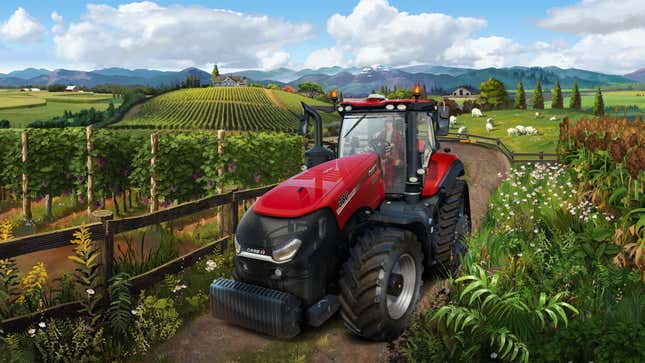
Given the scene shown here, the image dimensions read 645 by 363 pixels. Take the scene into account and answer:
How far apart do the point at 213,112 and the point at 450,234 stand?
65.7 m

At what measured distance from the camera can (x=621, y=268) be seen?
17.7ft

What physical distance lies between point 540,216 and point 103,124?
6070 cm

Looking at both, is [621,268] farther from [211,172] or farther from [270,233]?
[211,172]

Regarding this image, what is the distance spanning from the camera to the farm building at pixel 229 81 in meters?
146

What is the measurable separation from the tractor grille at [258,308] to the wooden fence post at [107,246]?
55.4 inches

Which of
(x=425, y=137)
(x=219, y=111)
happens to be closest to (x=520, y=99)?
(x=219, y=111)

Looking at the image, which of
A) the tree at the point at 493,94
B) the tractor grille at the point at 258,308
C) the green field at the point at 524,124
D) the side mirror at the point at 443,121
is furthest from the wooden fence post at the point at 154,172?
the tree at the point at 493,94

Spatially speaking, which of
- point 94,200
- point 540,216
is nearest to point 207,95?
point 94,200

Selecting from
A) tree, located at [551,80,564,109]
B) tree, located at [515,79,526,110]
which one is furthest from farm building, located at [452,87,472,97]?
tree, located at [515,79,526,110]

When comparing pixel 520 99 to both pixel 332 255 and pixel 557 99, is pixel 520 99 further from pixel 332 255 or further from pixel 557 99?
pixel 332 255

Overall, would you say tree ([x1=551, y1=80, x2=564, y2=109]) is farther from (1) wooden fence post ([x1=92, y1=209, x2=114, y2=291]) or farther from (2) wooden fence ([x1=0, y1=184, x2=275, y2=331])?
(1) wooden fence post ([x1=92, y1=209, x2=114, y2=291])

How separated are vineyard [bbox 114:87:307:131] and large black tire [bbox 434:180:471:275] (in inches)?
2091

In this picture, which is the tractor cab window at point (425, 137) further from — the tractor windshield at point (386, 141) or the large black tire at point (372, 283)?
the large black tire at point (372, 283)

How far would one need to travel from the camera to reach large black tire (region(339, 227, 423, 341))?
467cm
